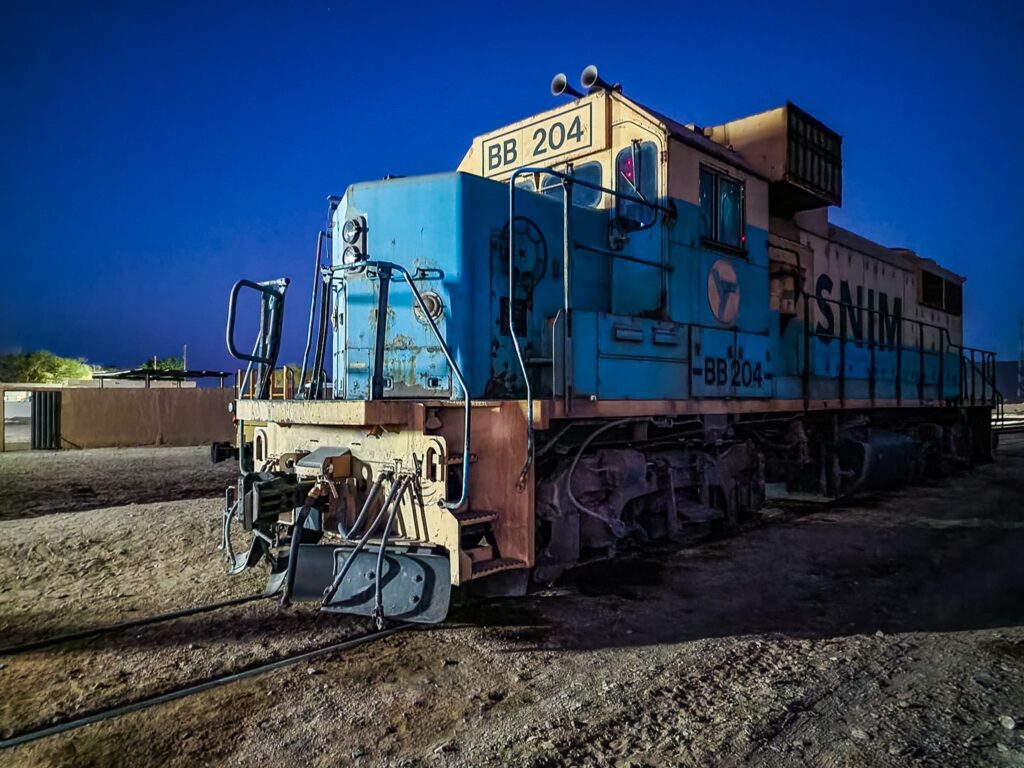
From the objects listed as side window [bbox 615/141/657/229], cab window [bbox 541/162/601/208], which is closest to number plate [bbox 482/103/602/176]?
cab window [bbox 541/162/601/208]

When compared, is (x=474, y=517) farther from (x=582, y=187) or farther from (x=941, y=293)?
(x=941, y=293)

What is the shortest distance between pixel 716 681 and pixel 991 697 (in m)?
1.32

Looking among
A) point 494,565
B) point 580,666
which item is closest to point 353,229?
point 494,565

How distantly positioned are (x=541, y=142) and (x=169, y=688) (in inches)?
207

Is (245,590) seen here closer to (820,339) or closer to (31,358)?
(820,339)

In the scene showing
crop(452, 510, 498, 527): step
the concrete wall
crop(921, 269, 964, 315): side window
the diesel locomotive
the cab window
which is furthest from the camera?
the concrete wall

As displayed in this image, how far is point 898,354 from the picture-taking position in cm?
1023

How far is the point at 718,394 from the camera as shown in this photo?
6.13 m

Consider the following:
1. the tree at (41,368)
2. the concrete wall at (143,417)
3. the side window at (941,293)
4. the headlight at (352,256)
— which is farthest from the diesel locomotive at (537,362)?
the tree at (41,368)

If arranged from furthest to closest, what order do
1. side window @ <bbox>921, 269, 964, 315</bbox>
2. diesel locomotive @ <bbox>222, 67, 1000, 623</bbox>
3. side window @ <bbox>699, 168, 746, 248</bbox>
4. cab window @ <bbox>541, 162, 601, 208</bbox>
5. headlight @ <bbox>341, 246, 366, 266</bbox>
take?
1. side window @ <bbox>921, 269, 964, 315</bbox>
2. side window @ <bbox>699, 168, 746, 248</bbox>
3. cab window @ <bbox>541, 162, 601, 208</bbox>
4. headlight @ <bbox>341, 246, 366, 266</bbox>
5. diesel locomotive @ <bbox>222, 67, 1000, 623</bbox>

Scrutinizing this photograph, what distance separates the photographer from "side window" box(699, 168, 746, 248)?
20.3 ft

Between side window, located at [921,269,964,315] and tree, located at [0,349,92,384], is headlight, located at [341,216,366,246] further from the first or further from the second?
tree, located at [0,349,92,384]

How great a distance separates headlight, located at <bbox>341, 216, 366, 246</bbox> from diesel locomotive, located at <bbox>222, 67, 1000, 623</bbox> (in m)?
0.02

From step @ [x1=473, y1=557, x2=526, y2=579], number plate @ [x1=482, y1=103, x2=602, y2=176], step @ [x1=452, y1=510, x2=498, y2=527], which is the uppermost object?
number plate @ [x1=482, y1=103, x2=602, y2=176]
